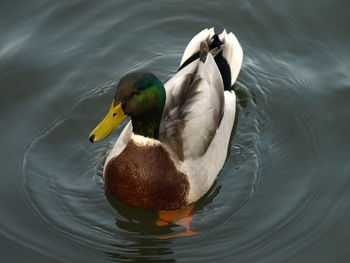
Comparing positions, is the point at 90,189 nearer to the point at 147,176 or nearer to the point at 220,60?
the point at 147,176

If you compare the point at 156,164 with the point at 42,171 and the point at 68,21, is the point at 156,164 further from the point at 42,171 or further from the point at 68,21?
the point at 68,21

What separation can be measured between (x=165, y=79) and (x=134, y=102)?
2.21 meters

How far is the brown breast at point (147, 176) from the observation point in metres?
6.63

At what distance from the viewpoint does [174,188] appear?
6676mm

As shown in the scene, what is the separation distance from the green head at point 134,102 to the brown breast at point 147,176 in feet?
1.08

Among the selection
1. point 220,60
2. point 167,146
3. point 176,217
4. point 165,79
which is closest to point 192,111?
point 167,146

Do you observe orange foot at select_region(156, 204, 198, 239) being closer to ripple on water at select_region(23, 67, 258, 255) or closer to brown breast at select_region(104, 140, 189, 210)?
ripple on water at select_region(23, 67, 258, 255)

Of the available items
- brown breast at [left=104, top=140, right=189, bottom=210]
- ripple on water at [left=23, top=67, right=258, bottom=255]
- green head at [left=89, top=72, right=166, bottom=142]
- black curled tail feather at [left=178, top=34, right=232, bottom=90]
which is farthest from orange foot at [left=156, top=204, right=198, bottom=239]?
black curled tail feather at [left=178, top=34, right=232, bottom=90]

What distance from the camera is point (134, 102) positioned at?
6230 mm

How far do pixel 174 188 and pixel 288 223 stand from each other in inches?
40.1

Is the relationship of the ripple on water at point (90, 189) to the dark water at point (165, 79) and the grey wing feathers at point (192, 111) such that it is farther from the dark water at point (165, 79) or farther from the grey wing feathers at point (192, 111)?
the grey wing feathers at point (192, 111)

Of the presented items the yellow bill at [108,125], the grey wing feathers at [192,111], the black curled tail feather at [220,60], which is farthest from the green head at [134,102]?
the black curled tail feather at [220,60]

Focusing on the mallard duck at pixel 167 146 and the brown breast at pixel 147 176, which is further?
the brown breast at pixel 147 176

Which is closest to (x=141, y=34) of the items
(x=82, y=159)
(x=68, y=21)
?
(x=68, y=21)
